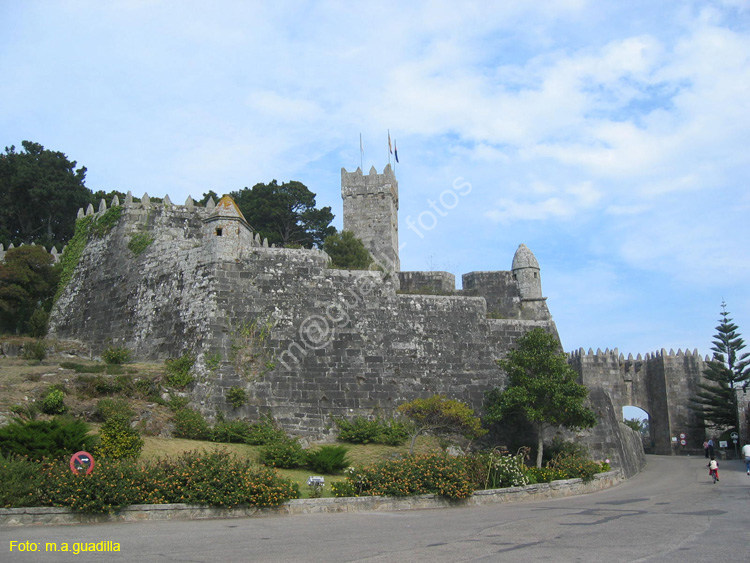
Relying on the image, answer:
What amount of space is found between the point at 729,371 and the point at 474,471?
27.4m

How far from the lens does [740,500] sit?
14.1 metres

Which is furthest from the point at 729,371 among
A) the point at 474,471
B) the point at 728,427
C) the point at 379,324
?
the point at 474,471

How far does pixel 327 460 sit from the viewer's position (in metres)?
16.6

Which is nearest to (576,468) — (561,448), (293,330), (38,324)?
(561,448)

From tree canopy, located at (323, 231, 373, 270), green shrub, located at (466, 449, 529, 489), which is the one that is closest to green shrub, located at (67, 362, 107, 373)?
green shrub, located at (466, 449, 529, 489)

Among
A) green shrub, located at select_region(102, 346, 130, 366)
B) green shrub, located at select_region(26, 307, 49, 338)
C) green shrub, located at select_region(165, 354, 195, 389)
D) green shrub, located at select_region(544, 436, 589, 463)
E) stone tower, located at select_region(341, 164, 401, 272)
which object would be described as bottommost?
green shrub, located at select_region(544, 436, 589, 463)

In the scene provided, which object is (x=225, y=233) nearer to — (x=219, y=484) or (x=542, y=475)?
(x=219, y=484)

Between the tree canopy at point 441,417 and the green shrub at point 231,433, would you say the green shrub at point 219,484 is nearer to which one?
the green shrub at point 231,433

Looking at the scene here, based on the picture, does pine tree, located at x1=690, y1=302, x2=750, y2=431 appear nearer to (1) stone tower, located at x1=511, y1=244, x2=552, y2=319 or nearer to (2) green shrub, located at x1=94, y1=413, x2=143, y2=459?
(1) stone tower, located at x1=511, y1=244, x2=552, y2=319

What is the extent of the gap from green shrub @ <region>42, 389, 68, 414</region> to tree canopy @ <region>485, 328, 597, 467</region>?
12307 mm

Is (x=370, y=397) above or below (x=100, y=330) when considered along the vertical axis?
below

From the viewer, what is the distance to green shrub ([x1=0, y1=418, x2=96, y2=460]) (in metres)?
12.7

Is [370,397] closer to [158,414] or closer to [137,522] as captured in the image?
[158,414]

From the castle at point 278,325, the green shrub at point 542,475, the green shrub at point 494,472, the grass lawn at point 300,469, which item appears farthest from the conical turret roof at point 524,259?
the green shrub at point 494,472
